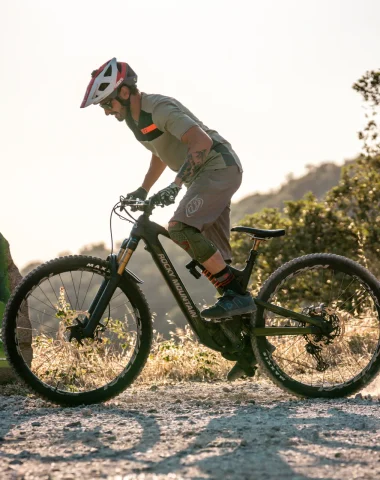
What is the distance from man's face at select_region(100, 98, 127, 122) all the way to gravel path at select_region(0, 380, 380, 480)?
2.00 meters

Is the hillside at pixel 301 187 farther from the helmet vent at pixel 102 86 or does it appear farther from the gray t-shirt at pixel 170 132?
the helmet vent at pixel 102 86

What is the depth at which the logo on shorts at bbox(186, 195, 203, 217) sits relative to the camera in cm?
512

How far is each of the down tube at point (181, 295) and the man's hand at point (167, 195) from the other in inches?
13.7

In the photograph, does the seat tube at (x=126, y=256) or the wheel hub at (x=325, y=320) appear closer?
the seat tube at (x=126, y=256)

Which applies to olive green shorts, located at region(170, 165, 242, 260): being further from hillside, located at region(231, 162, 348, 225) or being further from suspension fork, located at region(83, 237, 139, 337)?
hillside, located at region(231, 162, 348, 225)

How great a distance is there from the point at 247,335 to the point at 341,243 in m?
5.73

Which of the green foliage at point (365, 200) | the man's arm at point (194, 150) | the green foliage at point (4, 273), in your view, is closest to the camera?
the man's arm at point (194, 150)

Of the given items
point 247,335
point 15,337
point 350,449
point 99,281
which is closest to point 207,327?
point 247,335

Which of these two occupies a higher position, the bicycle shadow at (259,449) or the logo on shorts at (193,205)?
the logo on shorts at (193,205)

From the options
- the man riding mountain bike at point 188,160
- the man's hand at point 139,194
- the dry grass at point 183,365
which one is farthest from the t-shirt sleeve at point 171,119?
the dry grass at point 183,365

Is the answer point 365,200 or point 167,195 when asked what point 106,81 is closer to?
point 167,195

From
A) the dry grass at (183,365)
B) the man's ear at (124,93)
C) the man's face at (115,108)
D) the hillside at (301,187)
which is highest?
the hillside at (301,187)

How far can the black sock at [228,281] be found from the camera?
529cm

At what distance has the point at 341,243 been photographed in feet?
35.7
